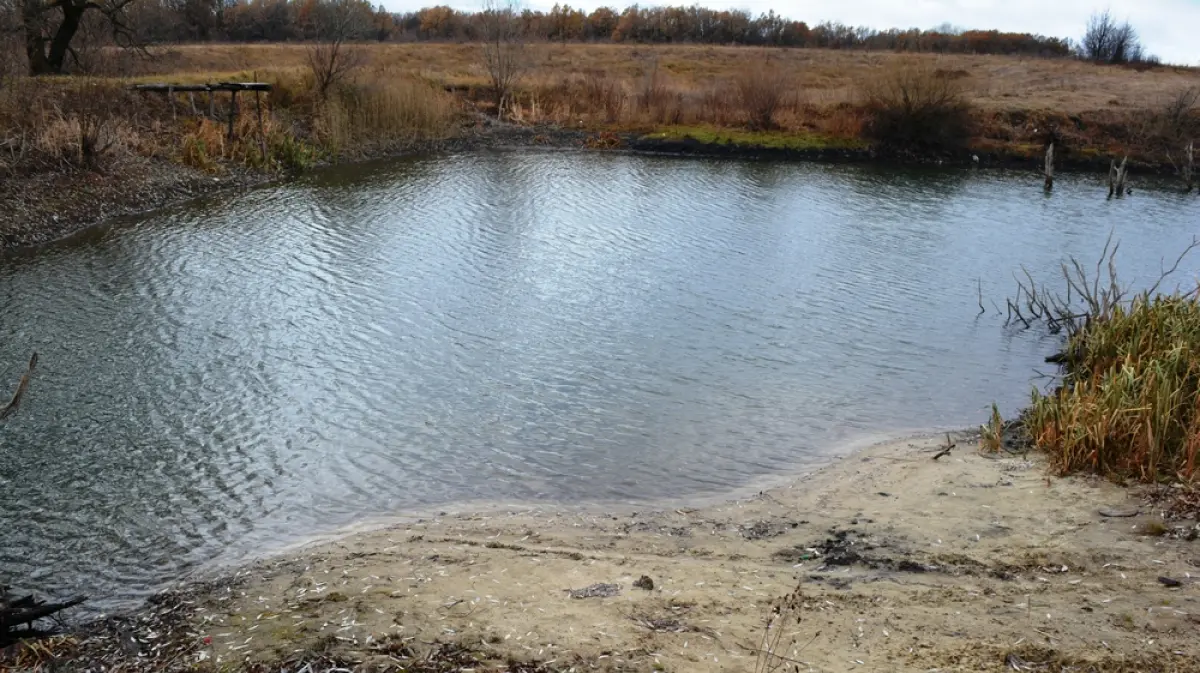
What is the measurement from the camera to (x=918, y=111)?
38406mm

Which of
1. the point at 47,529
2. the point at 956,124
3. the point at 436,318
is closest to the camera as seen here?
the point at 47,529

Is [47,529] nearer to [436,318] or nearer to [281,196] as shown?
[436,318]

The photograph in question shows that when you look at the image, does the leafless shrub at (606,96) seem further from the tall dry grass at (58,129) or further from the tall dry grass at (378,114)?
the tall dry grass at (58,129)

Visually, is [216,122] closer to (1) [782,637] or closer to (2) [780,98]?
A: (2) [780,98]

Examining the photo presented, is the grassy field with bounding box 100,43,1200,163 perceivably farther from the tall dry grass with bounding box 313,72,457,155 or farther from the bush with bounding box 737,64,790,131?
the tall dry grass with bounding box 313,72,457,155

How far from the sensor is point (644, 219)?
24.3m

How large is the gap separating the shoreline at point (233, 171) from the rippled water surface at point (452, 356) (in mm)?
1042

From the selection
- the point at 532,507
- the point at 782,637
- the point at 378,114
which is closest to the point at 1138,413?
the point at 782,637

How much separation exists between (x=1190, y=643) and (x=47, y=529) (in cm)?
946

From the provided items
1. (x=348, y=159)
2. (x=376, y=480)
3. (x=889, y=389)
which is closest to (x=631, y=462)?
(x=376, y=480)

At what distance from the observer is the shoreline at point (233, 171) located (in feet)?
65.1

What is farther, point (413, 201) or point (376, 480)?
point (413, 201)

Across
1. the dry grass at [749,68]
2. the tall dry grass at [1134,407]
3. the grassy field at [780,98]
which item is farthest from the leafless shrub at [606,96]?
the tall dry grass at [1134,407]

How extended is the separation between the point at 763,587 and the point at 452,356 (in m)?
7.82
